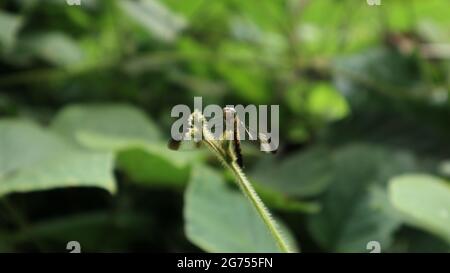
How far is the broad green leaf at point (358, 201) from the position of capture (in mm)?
480

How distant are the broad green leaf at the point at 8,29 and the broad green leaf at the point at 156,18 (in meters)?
0.10

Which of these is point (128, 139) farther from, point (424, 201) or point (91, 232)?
point (424, 201)

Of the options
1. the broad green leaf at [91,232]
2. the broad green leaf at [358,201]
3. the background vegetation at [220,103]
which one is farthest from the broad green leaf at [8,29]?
the broad green leaf at [358,201]

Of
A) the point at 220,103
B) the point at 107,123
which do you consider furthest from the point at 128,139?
the point at 220,103

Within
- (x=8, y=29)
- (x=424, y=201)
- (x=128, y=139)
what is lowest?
(x=424, y=201)

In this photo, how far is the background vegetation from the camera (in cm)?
45

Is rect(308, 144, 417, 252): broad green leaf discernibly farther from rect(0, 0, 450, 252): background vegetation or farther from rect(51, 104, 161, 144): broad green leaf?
rect(51, 104, 161, 144): broad green leaf

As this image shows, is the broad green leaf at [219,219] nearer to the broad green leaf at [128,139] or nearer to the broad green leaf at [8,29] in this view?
the broad green leaf at [128,139]

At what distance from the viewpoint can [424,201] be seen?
0.42m

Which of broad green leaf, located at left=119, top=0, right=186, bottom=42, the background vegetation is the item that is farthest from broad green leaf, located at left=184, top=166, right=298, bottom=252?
broad green leaf, located at left=119, top=0, right=186, bottom=42

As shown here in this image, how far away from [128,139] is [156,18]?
0.17m

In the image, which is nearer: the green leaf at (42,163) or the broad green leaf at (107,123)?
the green leaf at (42,163)
